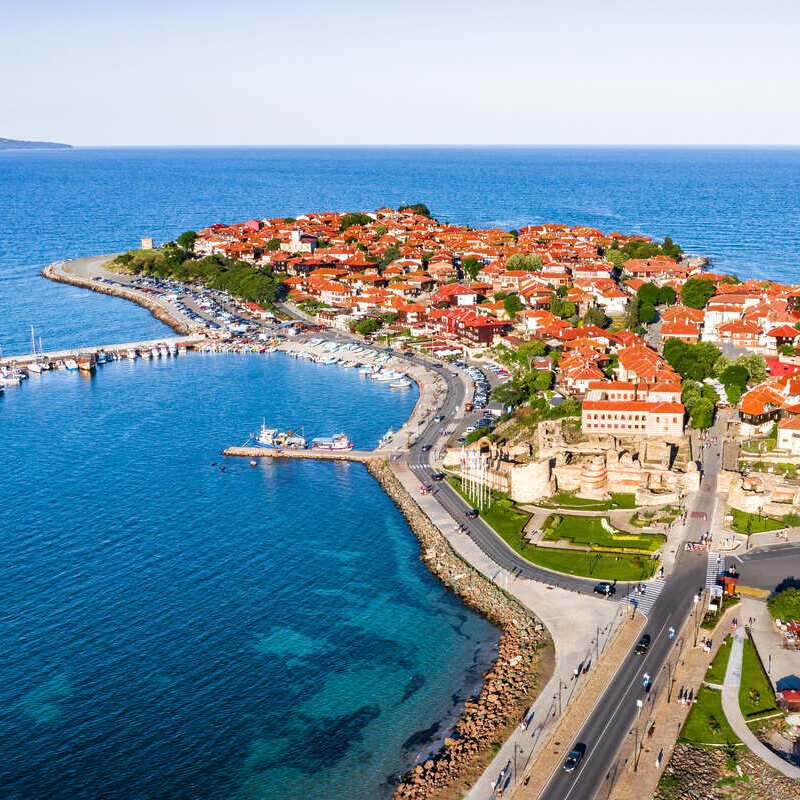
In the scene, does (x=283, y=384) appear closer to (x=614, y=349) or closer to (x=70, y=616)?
(x=614, y=349)

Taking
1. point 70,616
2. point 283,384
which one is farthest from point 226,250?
point 70,616

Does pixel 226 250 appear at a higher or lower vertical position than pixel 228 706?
higher

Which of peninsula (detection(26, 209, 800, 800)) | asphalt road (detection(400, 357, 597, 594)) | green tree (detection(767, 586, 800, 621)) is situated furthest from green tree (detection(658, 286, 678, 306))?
green tree (detection(767, 586, 800, 621))

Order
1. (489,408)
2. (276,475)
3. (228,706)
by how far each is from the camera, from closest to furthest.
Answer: (228,706) < (276,475) < (489,408)

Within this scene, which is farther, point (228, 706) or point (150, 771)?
point (228, 706)

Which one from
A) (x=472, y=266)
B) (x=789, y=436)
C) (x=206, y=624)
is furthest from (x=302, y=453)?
(x=472, y=266)

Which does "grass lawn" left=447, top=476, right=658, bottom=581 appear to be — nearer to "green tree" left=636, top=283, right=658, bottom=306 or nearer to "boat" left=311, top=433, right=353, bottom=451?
"boat" left=311, top=433, right=353, bottom=451
